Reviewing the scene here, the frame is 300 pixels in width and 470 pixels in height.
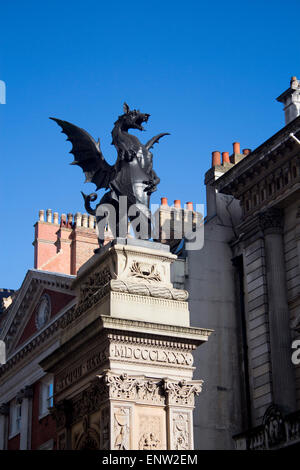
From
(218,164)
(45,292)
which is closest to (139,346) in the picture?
(218,164)

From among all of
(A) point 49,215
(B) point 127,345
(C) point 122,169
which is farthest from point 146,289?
(A) point 49,215

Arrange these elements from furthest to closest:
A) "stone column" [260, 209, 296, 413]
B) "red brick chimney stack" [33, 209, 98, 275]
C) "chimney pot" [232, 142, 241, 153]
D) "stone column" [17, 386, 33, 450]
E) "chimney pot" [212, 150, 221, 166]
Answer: "red brick chimney stack" [33, 209, 98, 275] < "stone column" [17, 386, 33, 450] < "chimney pot" [232, 142, 241, 153] < "chimney pot" [212, 150, 221, 166] < "stone column" [260, 209, 296, 413]

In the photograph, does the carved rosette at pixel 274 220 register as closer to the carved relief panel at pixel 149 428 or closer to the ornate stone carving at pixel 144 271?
the ornate stone carving at pixel 144 271

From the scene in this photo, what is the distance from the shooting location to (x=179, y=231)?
127 feet

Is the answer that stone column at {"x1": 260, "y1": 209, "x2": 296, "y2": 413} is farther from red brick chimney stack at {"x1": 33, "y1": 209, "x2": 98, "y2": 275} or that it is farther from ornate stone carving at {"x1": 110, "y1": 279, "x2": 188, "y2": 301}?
red brick chimney stack at {"x1": 33, "y1": 209, "x2": 98, "y2": 275}

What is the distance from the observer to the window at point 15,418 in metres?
41.9

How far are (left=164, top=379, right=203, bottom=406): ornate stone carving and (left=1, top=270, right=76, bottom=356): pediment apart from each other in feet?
78.2

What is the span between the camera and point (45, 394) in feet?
128

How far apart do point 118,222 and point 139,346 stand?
2.31 m

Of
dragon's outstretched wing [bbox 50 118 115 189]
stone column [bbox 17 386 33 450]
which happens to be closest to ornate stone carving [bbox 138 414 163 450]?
dragon's outstretched wing [bbox 50 118 115 189]

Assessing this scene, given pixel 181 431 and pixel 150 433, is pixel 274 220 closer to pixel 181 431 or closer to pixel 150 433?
pixel 181 431

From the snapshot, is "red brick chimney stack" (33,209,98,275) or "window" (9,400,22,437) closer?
"window" (9,400,22,437)

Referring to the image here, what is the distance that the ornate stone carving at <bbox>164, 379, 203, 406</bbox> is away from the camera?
45.7ft

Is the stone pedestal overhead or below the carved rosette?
below
